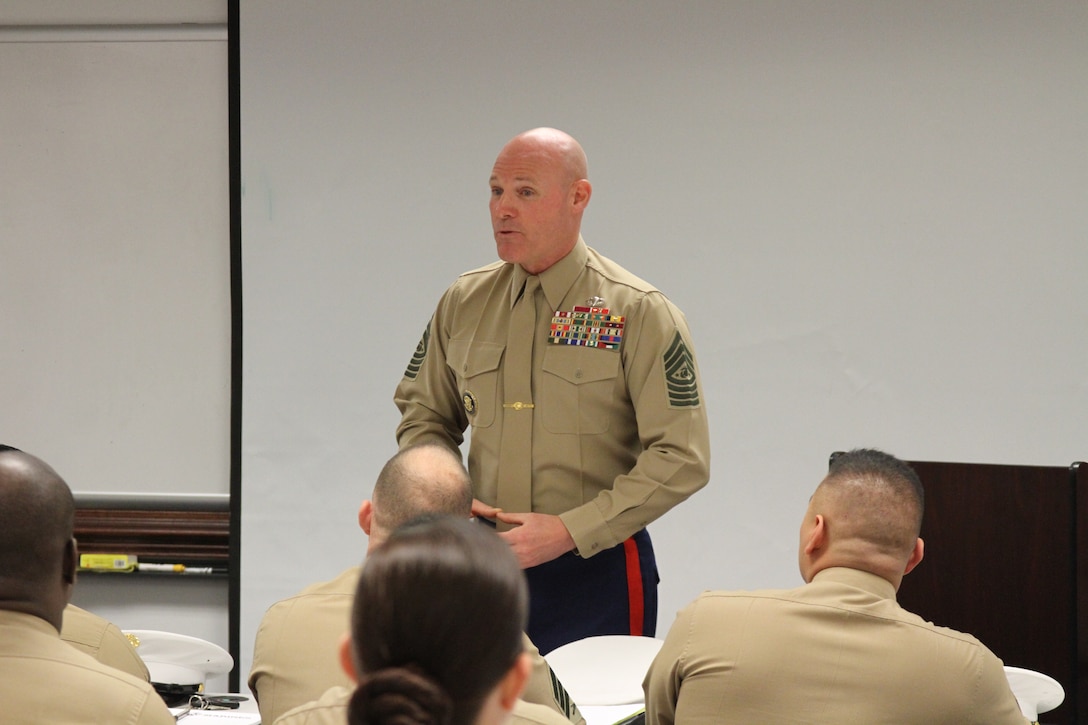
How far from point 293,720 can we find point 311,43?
9.21 feet

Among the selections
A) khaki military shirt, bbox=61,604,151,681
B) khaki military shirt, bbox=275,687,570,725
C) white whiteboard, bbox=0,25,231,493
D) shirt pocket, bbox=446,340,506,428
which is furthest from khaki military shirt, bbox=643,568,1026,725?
white whiteboard, bbox=0,25,231,493

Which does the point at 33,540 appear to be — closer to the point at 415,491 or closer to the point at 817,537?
the point at 415,491

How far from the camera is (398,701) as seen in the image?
0.92m

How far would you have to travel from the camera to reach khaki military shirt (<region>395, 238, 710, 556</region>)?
2535 millimetres

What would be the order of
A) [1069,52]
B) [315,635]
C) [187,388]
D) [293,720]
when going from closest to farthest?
[293,720] → [315,635] → [1069,52] → [187,388]

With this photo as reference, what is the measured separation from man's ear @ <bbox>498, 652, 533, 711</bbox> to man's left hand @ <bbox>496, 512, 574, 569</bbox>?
1461 millimetres

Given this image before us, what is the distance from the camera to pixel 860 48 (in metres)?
3.47

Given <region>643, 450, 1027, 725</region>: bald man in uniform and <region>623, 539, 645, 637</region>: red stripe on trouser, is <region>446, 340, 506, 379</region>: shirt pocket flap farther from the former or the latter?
<region>643, 450, 1027, 725</region>: bald man in uniform

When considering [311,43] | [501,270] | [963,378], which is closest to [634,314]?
[501,270]

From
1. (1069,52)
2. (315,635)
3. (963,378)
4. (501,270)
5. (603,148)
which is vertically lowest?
(315,635)

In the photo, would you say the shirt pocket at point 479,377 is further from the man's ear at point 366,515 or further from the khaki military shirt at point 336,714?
the khaki military shirt at point 336,714

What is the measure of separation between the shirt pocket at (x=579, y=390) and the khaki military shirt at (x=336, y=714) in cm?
132

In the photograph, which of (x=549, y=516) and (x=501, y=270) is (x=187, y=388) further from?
(x=549, y=516)

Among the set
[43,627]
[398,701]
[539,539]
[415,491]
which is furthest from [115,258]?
[398,701]
